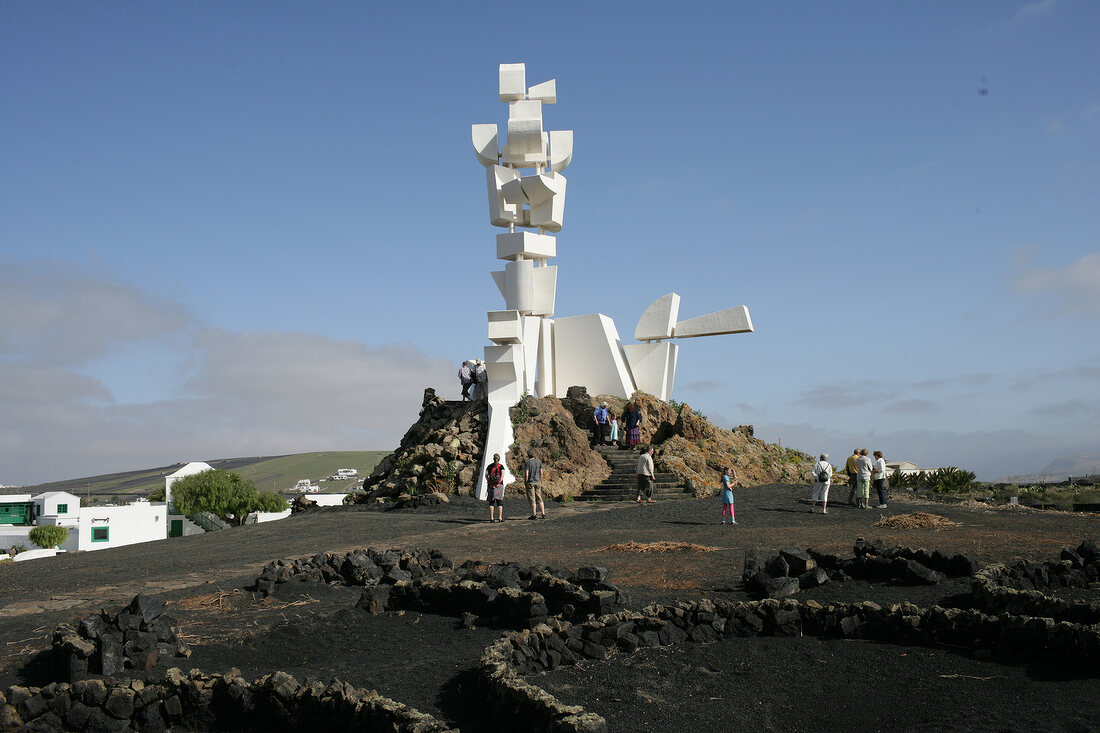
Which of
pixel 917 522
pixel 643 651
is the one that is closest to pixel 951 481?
pixel 917 522

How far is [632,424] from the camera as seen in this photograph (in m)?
25.6

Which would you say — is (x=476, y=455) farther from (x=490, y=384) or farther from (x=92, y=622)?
(x=92, y=622)

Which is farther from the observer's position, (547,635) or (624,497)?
(624,497)

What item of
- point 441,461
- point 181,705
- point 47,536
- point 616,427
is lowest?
point 47,536

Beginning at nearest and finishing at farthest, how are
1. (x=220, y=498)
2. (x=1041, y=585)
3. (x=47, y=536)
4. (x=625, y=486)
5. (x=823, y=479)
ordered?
(x=1041, y=585)
(x=823, y=479)
(x=625, y=486)
(x=47, y=536)
(x=220, y=498)

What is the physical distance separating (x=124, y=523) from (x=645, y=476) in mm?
50608

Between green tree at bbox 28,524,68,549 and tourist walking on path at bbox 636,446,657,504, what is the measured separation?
144 ft

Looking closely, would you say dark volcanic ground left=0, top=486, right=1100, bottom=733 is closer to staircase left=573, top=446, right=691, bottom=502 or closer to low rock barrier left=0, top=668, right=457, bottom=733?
low rock barrier left=0, top=668, right=457, bottom=733

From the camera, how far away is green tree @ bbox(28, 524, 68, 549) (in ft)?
→ 167

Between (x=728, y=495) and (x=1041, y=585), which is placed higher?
(x=728, y=495)

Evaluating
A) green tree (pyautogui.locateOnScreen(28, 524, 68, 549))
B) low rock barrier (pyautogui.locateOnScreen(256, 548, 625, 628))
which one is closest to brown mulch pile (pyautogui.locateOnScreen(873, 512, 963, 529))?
low rock barrier (pyautogui.locateOnScreen(256, 548, 625, 628))

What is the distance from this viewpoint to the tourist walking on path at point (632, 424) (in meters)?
25.6

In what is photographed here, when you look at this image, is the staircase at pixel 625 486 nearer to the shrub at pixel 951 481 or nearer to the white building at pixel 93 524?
the shrub at pixel 951 481

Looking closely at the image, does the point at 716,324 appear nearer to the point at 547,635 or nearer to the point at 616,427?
the point at 616,427
